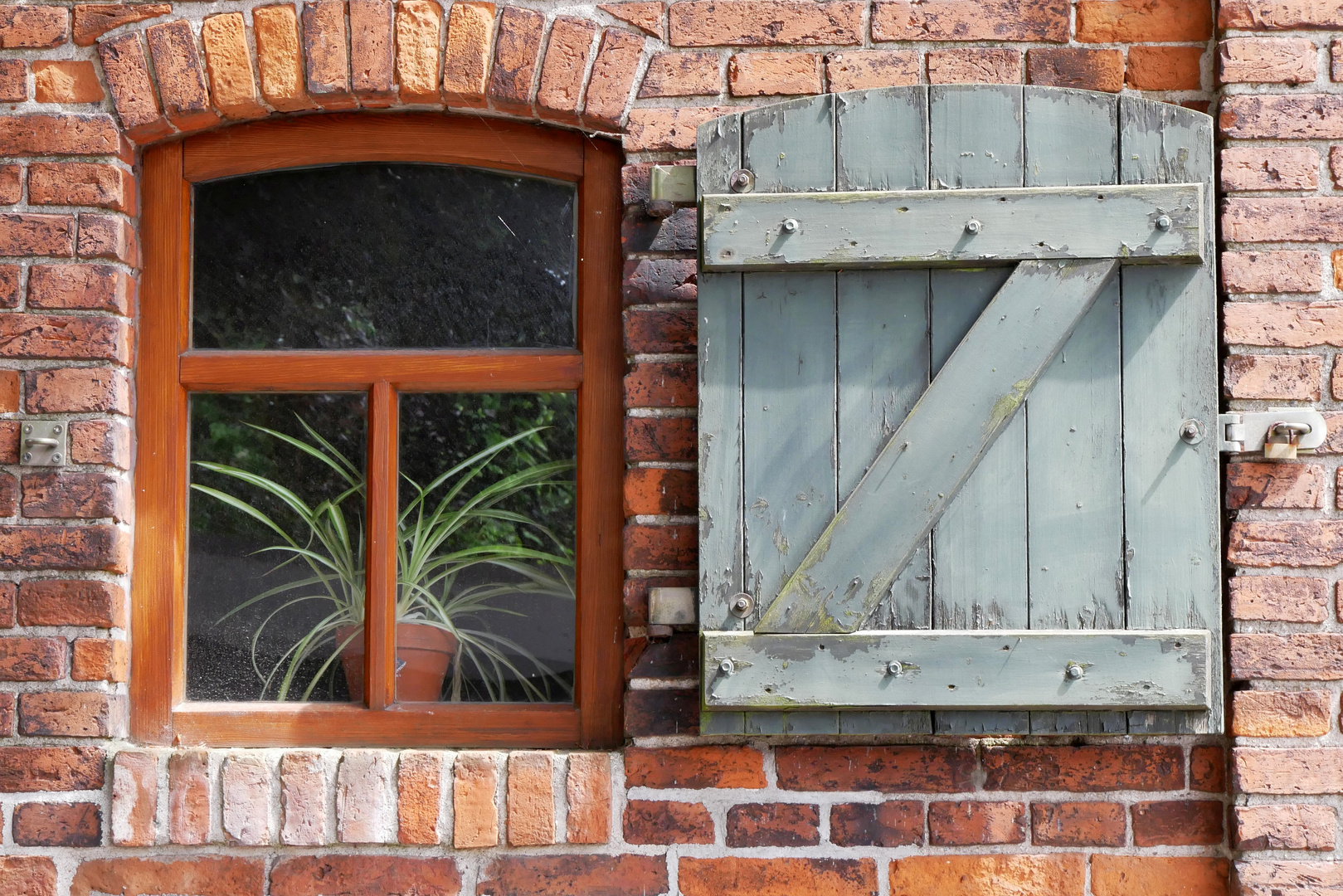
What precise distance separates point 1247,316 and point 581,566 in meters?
1.24

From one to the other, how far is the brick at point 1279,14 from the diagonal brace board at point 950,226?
1.30 ft

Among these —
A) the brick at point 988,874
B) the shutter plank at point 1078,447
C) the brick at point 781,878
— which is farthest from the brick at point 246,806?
the shutter plank at point 1078,447

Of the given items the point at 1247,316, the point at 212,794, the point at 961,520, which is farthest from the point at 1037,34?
the point at 212,794

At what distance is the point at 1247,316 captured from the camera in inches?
72.0

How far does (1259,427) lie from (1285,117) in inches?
21.2

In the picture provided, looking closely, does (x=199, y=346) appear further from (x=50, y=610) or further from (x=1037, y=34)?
(x=1037, y=34)

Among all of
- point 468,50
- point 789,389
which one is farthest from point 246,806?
point 468,50

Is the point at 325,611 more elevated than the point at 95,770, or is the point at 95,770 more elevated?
the point at 325,611

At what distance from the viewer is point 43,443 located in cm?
191

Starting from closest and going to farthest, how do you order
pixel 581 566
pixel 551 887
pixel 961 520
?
1. pixel 961 520
2. pixel 551 887
3. pixel 581 566

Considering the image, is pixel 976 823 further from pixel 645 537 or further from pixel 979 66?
pixel 979 66

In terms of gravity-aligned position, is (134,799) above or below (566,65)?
below

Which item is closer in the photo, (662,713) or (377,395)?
(662,713)

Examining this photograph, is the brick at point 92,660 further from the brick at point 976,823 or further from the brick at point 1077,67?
the brick at point 1077,67
